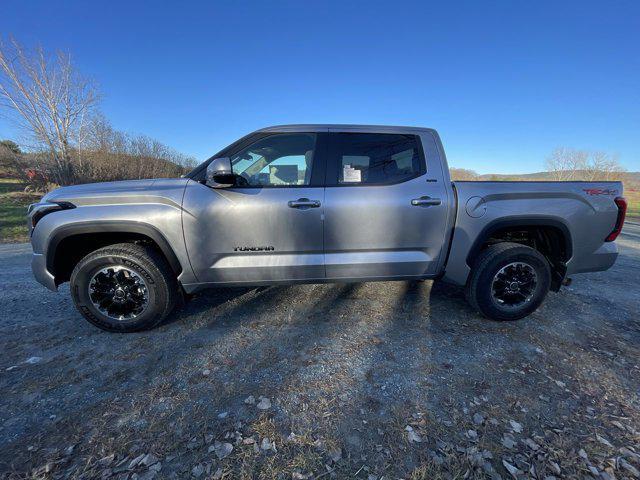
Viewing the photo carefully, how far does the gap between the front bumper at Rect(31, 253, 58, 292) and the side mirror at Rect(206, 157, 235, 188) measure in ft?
5.57

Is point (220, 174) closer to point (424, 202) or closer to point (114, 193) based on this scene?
point (114, 193)

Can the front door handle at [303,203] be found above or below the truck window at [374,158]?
below

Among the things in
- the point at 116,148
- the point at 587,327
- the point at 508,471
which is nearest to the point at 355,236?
the point at 508,471

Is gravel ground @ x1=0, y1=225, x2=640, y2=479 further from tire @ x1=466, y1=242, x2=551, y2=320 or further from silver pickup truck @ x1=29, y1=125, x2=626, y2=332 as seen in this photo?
silver pickup truck @ x1=29, y1=125, x2=626, y2=332

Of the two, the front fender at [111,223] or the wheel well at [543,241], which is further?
the wheel well at [543,241]

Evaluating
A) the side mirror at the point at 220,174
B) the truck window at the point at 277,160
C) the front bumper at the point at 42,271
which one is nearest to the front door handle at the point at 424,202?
the truck window at the point at 277,160

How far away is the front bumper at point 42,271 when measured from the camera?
2662 mm

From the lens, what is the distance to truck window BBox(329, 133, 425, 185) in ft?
9.37

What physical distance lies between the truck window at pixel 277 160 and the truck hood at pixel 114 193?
59 cm

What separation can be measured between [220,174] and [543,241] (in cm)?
346

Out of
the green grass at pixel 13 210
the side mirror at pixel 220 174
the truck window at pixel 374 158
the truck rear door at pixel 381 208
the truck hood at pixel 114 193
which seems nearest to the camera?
the side mirror at pixel 220 174

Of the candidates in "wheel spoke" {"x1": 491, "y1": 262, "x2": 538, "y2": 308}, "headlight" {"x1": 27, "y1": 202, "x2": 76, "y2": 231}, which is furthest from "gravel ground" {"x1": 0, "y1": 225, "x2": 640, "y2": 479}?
"headlight" {"x1": 27, "y1": 202, "x2": 76, "y2": 231}

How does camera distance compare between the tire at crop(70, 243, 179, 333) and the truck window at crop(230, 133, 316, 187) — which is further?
the truck window at crop(230, 133, 316, 187)

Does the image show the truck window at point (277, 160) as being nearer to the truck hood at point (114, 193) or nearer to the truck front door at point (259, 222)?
the truck front door at point (259, 222)
